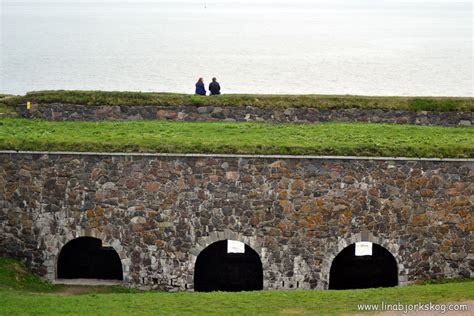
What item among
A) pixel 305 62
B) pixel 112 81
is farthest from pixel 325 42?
pixel 112 81

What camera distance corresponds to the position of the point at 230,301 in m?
21.9

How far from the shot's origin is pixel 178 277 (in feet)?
85.6

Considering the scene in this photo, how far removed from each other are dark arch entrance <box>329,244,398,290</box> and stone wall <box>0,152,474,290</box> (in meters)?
2.40

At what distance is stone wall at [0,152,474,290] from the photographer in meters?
25.8

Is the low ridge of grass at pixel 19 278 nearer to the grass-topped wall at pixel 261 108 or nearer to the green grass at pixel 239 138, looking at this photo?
the green grass at pixel 239 138

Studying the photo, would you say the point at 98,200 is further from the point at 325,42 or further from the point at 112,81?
the point at 325,42

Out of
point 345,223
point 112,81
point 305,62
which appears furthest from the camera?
point 305,62

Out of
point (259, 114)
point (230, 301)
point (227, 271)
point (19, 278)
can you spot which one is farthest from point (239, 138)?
point (19, 278)

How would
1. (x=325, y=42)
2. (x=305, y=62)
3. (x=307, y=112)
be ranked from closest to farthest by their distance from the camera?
(x=307, y=112) → (x=305, y=62) → (x=325, y=42)

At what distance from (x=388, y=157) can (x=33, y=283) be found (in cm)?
931

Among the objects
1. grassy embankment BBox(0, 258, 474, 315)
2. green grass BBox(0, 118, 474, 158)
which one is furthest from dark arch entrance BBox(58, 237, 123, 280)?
grassy embankment BBox(0, 258, 474, 315)

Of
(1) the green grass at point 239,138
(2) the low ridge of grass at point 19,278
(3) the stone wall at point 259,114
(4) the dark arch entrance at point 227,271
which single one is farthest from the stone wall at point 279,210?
(3) the stone wall at point 259,114

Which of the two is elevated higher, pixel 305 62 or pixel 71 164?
pixel 305 62

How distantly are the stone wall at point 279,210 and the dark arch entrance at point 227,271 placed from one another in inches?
89.5
